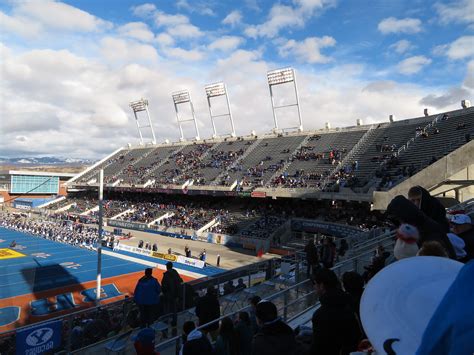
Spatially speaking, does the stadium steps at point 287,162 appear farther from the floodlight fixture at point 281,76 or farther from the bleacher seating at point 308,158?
the floodlight fixture at point 281,76

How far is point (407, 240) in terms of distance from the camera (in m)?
3.09

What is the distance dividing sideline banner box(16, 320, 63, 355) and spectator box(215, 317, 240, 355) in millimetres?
4431

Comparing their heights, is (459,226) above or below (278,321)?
above

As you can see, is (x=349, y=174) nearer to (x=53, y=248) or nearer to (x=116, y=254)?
(x=116, y=254)

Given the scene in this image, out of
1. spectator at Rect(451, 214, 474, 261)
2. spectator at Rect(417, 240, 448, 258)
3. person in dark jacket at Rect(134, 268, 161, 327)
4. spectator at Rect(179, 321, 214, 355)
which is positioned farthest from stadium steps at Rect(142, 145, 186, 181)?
spectator at Rect(417, 240, 448, 258)

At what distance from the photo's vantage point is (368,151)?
1309 inches

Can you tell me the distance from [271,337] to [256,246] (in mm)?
26682

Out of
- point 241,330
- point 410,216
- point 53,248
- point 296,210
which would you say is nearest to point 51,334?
point 241,330

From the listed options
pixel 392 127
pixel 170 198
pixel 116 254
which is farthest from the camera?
pixel 170 198

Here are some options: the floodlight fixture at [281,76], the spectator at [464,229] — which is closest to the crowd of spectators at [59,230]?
the floodlight fixture at [281,76]

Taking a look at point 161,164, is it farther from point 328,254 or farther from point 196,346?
point 196,346

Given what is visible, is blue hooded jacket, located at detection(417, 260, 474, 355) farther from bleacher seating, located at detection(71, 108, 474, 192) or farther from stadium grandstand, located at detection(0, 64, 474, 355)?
bleacher seating, located at detection(71, 108, 474, 192)

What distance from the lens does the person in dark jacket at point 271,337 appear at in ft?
9.71

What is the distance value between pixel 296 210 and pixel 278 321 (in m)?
30.4
